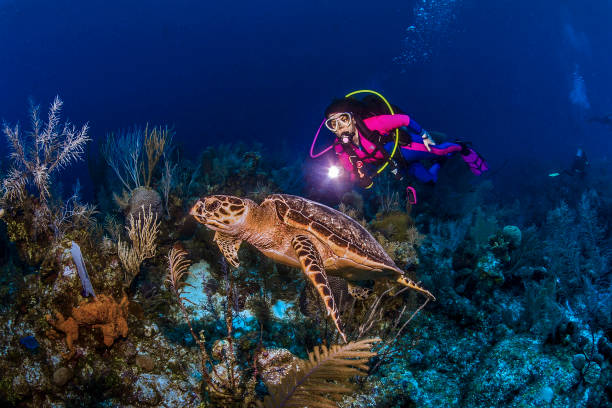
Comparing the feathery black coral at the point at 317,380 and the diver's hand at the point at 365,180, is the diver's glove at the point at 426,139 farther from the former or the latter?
the feathery black coral at the point at 317,380

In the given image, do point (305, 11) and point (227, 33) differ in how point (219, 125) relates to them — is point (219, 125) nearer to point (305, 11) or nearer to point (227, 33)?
point (227, 33)

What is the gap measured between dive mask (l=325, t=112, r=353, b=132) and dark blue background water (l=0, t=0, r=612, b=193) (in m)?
44.9

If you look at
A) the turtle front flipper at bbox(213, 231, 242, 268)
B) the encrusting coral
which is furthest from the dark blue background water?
the encrusting coral

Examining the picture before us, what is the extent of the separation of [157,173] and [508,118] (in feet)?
239

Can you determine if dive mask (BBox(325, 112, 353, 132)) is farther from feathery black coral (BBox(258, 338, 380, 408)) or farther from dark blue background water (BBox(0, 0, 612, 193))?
dark blue background water (BBox(0, 0, 612, 193))

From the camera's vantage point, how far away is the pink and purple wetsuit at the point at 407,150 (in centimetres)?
445

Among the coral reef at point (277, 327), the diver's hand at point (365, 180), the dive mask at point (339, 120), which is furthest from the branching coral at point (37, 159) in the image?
the diver's hand at point (365, 180)

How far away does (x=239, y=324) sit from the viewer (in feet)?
10.4

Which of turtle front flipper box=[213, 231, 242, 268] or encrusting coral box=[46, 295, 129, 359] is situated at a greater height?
turtle front flipper box=[213, 231, 242, 268]

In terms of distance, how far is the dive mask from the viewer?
4.41 metres

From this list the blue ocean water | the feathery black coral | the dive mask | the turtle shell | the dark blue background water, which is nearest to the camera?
the feathery black coral

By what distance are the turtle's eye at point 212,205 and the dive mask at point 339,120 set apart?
2.58 meters

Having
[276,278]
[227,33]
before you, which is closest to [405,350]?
[276,278]

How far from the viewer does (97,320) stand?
8.16 feet
